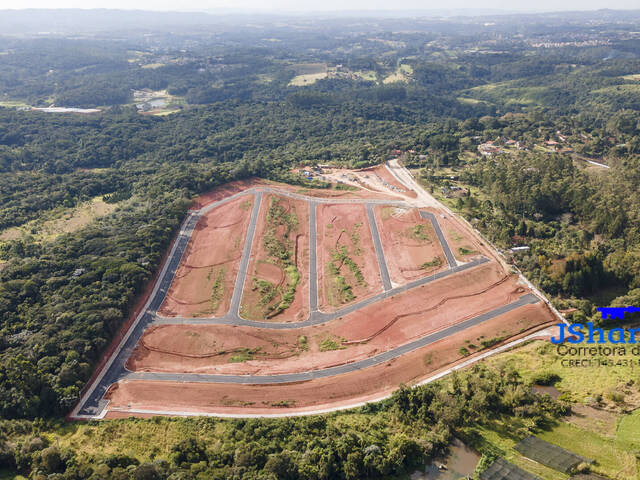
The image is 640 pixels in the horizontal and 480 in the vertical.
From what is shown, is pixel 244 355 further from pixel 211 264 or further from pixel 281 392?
pixel 211 264

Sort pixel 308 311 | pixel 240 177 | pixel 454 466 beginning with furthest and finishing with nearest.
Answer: pixel 240 177 < pixel 308 311 < pixel 454 466

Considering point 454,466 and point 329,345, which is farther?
point 329,345

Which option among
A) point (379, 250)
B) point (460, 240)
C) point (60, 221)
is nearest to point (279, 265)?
point (379, 250)

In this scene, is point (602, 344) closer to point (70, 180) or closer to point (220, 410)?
point (220, 410)

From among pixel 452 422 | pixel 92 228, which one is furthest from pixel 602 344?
pixel 92 228

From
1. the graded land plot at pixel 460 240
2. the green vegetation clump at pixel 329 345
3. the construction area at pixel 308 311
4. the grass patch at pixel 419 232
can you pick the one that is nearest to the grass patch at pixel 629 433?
the construction area at pixel 308 311

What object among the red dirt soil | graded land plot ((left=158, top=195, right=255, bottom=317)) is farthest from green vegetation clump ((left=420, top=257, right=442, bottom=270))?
graded land plot ((left=158, top=195, right=255, bottom=317))
